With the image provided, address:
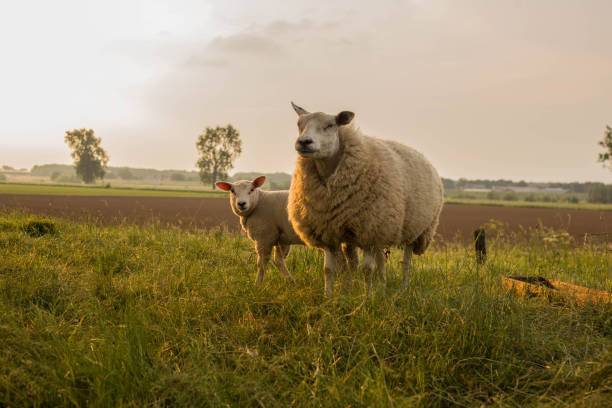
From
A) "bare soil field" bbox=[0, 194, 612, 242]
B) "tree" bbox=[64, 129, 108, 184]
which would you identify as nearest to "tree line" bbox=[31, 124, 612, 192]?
"tree" bbox=[64, 129, 108, 184]

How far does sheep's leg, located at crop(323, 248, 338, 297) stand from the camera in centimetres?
416

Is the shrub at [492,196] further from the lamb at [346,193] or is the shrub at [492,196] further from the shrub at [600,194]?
the lamb at [346,193]

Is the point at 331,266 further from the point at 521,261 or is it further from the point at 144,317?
the point at 521,261

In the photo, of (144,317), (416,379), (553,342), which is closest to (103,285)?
(144,317)

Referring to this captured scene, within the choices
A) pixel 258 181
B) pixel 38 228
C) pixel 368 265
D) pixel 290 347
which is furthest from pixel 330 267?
pixel 38 228

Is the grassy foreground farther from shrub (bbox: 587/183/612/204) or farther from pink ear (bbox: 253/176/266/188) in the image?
shrub (bbox: 587/183/612/204)

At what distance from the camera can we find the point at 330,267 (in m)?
4.28

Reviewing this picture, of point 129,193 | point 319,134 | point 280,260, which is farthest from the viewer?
point 129,193

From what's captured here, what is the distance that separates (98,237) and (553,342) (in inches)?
308

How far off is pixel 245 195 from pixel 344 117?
89.4 inches

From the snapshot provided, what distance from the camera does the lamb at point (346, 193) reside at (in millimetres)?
4094

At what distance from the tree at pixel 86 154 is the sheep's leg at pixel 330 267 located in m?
107

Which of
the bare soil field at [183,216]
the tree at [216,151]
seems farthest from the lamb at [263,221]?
the tree at [216,151]

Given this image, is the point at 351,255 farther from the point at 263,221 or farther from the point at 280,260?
the point at 263,221
